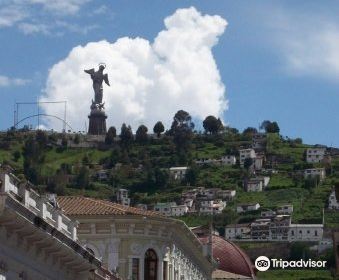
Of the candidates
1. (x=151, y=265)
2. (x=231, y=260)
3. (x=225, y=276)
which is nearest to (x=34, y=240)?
(x=151, y=265)

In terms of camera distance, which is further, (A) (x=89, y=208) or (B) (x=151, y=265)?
(B) (x=151, y=265)

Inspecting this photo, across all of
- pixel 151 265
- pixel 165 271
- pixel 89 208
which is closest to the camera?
pixel 89 208

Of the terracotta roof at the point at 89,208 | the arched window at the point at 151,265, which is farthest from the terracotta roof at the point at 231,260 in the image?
the terracotta roof at the point at 89,208

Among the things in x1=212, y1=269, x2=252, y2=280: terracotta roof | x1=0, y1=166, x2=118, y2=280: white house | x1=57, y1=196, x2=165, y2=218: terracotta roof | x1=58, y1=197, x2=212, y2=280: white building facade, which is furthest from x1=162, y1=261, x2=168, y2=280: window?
x1=212, y1=269, x2=252, y2=280: terracotta roof

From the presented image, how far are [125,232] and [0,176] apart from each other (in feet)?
94.4

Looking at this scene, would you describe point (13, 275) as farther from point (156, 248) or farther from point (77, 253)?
point (156, 248)

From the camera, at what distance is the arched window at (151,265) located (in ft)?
209

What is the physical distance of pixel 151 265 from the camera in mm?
64188

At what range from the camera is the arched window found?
209 feet

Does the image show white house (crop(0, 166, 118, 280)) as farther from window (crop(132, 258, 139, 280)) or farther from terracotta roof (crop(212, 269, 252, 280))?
terracotta roof (crop(212, 269, 252, 280))

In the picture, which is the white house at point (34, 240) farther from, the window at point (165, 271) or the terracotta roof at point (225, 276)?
the terracotta roof at point (225, 276)

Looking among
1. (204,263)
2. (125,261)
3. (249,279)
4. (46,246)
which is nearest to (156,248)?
(125,261)

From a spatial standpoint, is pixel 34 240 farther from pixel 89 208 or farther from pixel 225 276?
pixel 225 276

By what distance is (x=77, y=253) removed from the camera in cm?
4181
